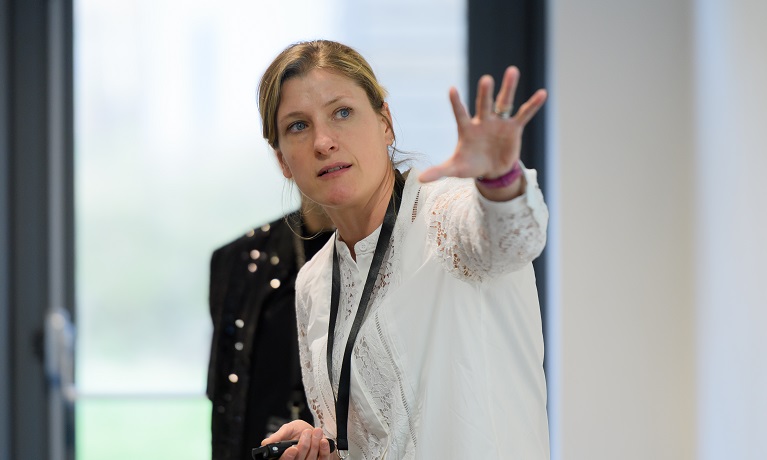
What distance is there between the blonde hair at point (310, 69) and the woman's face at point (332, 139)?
0.01 meters

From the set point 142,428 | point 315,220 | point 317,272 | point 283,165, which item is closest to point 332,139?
point 283,165

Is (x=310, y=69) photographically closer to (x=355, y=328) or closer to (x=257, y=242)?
(x=355, y=328)

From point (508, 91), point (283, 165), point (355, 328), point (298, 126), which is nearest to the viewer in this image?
point (508, 91)

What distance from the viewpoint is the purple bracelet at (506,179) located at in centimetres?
121

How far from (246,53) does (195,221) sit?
0.57 m

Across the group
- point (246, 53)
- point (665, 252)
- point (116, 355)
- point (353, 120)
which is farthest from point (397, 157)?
point (116, 355)

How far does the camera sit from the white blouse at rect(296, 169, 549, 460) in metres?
1.41

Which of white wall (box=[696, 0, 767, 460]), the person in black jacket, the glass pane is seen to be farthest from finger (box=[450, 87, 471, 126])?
the glass pane

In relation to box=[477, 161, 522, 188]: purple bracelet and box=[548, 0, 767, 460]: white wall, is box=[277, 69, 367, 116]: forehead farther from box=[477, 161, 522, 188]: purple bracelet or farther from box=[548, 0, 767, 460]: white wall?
box=[548, 0, 767, 460]: white wall

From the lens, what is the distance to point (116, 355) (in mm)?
3283

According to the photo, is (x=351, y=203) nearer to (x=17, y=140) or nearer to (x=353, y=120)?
(x=353, y=120)

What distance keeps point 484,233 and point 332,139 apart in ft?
1.36

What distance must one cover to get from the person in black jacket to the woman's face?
76cm

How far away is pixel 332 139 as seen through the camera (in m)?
1.59
